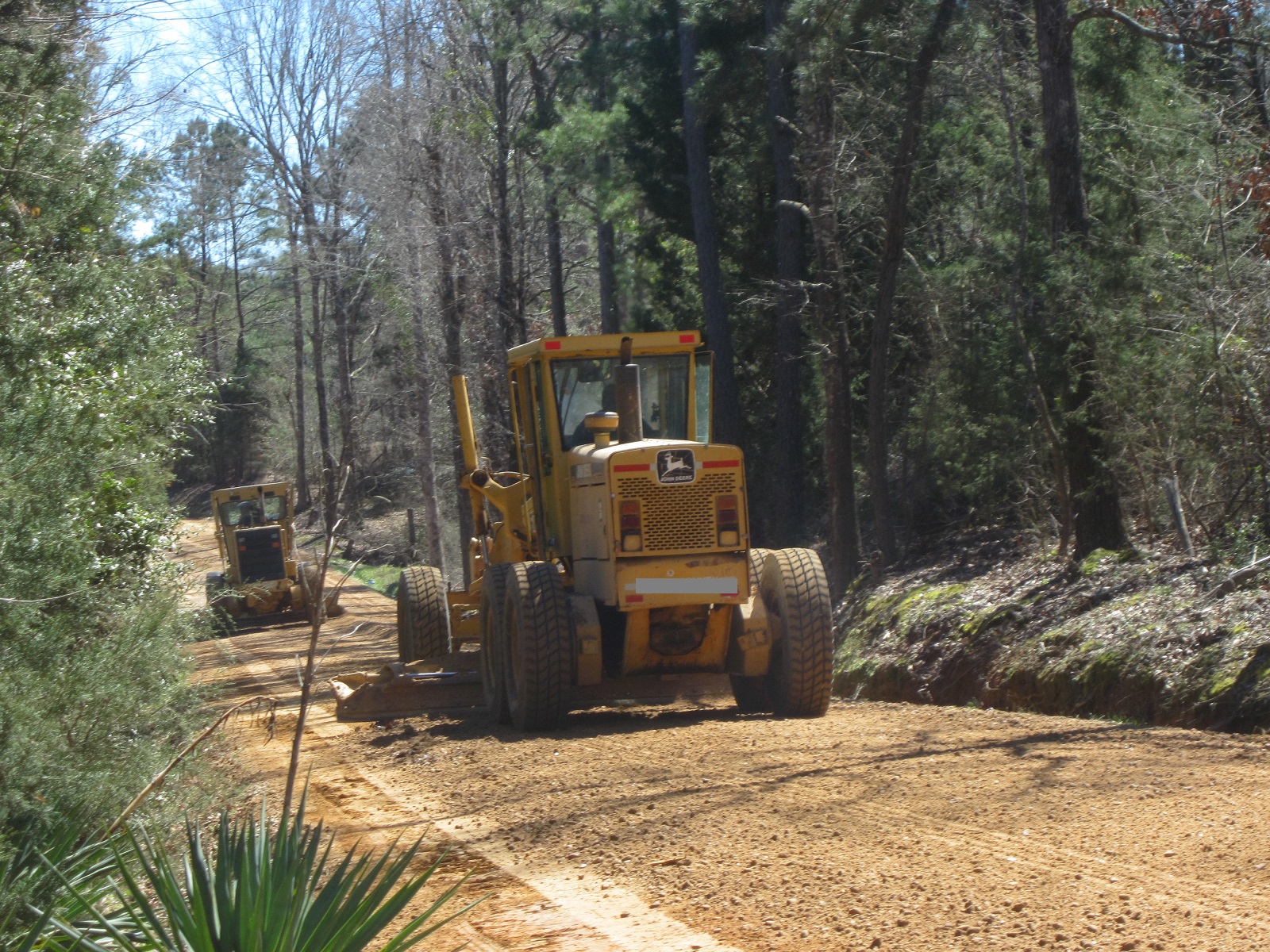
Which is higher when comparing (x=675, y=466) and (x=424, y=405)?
(x=424, y=405)

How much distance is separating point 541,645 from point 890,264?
A: 863 centimetres

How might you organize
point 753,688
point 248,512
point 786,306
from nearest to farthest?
point 753,688 → point 786,306 → point 248,512

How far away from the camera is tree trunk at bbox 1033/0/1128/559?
41.0ft

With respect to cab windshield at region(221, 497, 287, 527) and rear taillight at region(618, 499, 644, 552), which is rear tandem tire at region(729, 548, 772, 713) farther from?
cab windshield at region(221, 497, 287, 527)

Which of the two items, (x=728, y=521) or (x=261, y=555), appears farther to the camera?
(x=261, y=555)

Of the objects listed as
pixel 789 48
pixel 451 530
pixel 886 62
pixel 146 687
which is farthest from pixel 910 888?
pixel 451 530

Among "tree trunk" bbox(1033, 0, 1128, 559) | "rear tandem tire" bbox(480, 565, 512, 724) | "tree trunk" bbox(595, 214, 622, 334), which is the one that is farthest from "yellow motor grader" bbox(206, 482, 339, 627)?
"tree trunk" bbox(1033, 0, 1128, 559)

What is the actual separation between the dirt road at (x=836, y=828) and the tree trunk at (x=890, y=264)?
6833 mm

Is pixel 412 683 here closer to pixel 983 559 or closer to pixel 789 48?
pixel 983 559

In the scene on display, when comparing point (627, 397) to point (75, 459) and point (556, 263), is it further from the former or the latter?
point (556, 263)

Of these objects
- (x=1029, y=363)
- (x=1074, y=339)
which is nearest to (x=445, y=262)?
(x=1029, y=363)

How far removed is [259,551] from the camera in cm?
2472

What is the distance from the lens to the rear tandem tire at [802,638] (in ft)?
31.3

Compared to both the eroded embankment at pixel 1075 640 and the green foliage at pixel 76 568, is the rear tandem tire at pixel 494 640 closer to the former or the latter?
the green foliage at pixel 76 568
